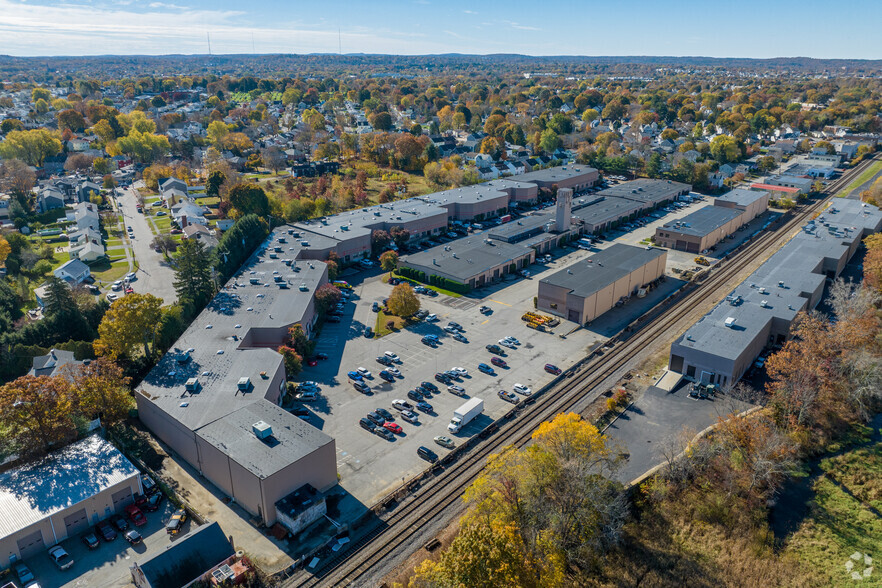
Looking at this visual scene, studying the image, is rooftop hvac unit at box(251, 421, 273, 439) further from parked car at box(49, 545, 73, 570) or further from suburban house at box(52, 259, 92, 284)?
suburban house at box(52, 259, 92, 284)

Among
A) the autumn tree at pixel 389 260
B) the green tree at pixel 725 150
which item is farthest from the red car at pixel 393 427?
the green tree at pixel 725 150

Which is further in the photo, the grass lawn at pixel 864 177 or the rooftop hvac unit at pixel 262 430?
the grass lawn at pixel 864 177

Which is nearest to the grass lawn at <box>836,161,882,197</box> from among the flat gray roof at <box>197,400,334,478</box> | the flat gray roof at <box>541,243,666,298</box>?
the flat gray roof at <box>541,243,666,298</box>

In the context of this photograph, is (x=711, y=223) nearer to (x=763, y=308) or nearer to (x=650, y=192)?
(x=650, y=192)

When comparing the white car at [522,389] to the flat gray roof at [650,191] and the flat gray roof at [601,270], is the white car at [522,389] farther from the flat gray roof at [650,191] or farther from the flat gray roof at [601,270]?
the flat gray roof at [650,191]

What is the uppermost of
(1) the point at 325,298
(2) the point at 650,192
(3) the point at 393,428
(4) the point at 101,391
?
(2) the point at 650,192

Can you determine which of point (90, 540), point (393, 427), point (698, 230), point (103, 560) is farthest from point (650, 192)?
point (103, 560)

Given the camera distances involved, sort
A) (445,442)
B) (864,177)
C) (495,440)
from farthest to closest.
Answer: (864,177)
(495,440)
(445,442)
